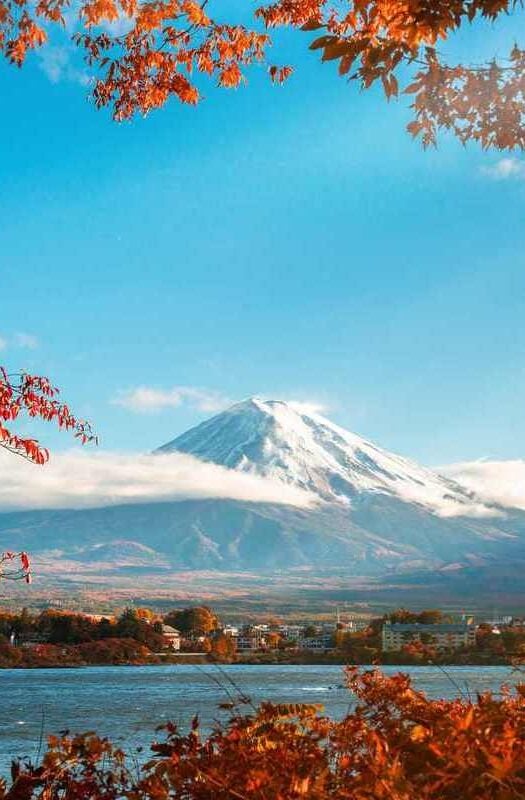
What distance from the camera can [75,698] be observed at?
232ft

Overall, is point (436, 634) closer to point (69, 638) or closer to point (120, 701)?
point (69, 638)

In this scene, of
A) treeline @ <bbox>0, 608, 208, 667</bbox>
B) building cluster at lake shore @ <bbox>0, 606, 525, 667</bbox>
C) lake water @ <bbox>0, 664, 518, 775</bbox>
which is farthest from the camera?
treeline @ <bbox>0, 608, 208, 667</bbox>

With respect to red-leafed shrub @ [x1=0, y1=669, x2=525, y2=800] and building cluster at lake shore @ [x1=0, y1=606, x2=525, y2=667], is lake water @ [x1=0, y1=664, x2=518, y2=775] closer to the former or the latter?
building cluster at lake shore @ [x1=0, y1=606, x2=525, y2=667]

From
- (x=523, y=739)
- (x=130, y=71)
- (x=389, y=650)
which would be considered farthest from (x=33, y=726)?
(x=389, y=650)

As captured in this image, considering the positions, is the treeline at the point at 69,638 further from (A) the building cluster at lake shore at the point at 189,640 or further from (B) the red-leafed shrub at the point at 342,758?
(B) the red-leafed shrub at the point at 342,758

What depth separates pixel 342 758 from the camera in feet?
11.5

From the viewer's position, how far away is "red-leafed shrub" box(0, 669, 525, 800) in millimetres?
2996

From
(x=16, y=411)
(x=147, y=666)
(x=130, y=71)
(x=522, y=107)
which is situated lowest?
(x=147, y=666)

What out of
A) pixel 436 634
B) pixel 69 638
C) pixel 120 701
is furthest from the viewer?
pixel 69 638

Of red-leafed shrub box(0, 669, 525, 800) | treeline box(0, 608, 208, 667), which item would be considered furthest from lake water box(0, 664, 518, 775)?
red-leafed shrub box(0, 669, 525, 800)

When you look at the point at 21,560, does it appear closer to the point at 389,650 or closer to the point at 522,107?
the point at 522,107

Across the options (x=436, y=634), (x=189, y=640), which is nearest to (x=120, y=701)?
(x=436, y=634)

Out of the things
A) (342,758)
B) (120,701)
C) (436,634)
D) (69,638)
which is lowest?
(120,701)

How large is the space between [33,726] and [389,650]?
2436 inches
